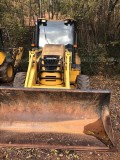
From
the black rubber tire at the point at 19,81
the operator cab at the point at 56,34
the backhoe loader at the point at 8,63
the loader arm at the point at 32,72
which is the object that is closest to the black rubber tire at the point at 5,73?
the backhoe loader at the point at 8,63

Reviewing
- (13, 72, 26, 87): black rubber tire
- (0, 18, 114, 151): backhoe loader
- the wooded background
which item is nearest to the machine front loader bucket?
(0, 18, 114, 151): backhoe loader

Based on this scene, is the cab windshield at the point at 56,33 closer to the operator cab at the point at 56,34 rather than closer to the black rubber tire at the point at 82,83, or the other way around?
the operator cab at the point at 56,34

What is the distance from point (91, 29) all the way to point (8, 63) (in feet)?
9.76

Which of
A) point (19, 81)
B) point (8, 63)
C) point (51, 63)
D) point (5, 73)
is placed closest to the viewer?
point (51, 63)

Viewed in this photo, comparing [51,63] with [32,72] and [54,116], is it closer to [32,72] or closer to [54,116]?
[32,72]

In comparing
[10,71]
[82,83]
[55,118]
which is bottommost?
[55,118]

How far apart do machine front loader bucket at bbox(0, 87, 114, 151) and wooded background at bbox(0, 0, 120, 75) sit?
4.32 m

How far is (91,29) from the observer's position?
9.77 meters

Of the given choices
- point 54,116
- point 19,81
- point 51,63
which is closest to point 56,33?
point 51,63

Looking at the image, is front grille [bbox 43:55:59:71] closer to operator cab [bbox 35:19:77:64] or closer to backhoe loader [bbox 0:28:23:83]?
operator cab [bbox 35:19:77:64]

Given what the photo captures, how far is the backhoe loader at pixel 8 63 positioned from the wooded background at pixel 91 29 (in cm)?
79

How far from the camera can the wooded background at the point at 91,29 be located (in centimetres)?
937

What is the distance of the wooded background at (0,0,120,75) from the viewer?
9.37 m

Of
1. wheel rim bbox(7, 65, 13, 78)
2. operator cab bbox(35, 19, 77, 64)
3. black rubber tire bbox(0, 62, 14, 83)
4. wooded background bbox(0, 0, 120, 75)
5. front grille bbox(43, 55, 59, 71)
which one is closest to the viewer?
front grille bbox(43, 55, 59, 71)
